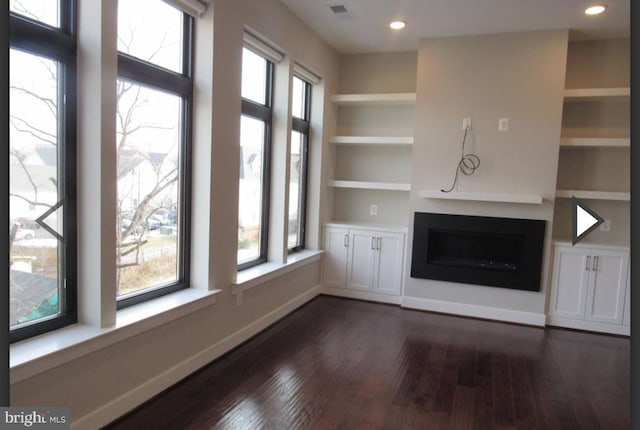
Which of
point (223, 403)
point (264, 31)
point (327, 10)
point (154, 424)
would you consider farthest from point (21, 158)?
point (327, 10)

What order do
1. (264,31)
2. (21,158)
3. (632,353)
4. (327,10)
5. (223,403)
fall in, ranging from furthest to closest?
(327,10), (264,31), (223,403), (21,158), (632,353)

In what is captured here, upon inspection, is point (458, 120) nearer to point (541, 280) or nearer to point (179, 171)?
point (541, 280)

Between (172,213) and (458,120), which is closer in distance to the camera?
(172,213)

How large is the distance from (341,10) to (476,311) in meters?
3.22

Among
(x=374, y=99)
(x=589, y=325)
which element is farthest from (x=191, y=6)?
(x=589, y=325)

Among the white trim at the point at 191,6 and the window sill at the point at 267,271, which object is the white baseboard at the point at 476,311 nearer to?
the window sill at the point at 267,271

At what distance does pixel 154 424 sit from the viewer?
7.66ft

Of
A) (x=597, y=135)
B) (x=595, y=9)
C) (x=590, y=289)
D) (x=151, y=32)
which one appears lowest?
(x=590, y=289)

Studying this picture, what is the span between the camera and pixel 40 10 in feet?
6.63

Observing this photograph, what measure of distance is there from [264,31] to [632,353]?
3547mm

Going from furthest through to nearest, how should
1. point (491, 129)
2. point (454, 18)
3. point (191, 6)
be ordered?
point (491, 129) → point (454, 18) → point (191, 6)

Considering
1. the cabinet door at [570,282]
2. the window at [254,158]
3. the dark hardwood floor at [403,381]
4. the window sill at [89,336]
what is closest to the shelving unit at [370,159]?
the window at [254,158]

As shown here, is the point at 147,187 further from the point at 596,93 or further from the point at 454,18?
the point at 596,93

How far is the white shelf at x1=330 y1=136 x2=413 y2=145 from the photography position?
480 cm
